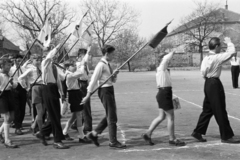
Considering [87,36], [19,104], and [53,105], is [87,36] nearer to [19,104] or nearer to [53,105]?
[19,104]

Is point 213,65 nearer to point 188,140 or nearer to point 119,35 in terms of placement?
point 188,140

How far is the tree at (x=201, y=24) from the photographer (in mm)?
62719

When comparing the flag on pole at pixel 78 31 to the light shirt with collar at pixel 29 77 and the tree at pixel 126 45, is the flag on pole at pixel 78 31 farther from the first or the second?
the tree at pixel 126 45

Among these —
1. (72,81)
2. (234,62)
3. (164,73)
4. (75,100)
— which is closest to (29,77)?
(72,81)

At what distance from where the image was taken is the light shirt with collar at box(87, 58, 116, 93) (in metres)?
6.24

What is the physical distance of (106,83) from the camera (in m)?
6.27

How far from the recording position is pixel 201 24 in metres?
63.0

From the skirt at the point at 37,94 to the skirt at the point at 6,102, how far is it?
0.54 m

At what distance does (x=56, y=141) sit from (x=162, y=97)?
2.29m

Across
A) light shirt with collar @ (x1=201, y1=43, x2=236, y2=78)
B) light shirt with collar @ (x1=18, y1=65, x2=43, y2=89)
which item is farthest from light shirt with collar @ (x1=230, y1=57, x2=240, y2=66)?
light shirt with collar @ (x1=18, y1=65, x2=43, y2=89)

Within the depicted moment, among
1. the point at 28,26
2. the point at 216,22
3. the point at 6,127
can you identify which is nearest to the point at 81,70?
the point at 6,127

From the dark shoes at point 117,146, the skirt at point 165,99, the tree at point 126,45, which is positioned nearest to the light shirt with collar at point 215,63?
the skirt at point 165,99

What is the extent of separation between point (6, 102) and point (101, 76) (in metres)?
2.13

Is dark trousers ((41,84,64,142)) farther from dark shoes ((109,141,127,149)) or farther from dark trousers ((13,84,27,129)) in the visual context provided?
dark trousers ((13,84,27,129))
